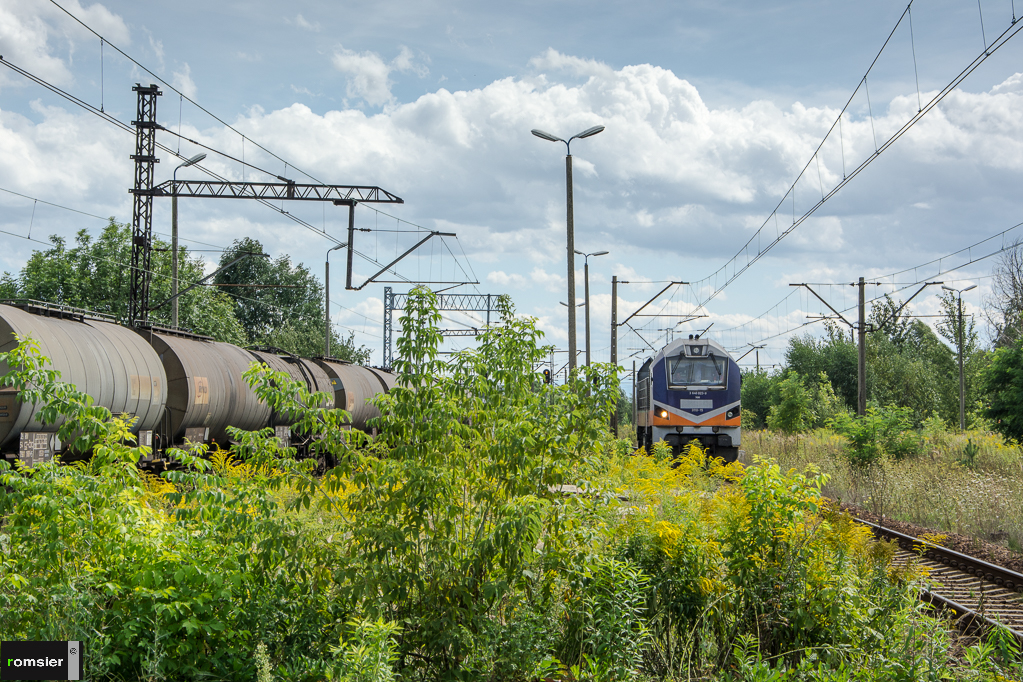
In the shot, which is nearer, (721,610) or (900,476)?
(721,610)

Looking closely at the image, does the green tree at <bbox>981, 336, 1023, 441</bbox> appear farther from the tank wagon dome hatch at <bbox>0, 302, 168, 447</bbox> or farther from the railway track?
the tank wagon dome hatch at <bbox>0, 302, 168, 447</bbox>

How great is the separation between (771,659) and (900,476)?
1306cm

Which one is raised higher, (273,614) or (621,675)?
(273,614)

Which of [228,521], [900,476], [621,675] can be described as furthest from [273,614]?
[900,476]

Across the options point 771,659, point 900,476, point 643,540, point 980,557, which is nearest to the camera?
point 771,659

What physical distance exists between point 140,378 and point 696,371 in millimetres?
14422

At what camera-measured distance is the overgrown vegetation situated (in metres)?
5.58

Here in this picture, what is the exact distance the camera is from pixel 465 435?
5906 mm

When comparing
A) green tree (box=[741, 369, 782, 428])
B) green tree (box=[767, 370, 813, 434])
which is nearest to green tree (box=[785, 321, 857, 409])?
green tree (box=[741, 369, 782, 428])

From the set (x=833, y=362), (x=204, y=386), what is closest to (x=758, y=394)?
(x=833, y=362)

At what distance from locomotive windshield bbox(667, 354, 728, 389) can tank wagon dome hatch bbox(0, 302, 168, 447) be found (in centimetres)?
1335

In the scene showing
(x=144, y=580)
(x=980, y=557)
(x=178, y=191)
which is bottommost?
(x=980, y=557)

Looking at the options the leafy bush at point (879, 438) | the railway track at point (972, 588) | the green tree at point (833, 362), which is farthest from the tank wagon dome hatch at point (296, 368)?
the green tree at point (833, 362)

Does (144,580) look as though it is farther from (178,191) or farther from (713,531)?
(178,191)
